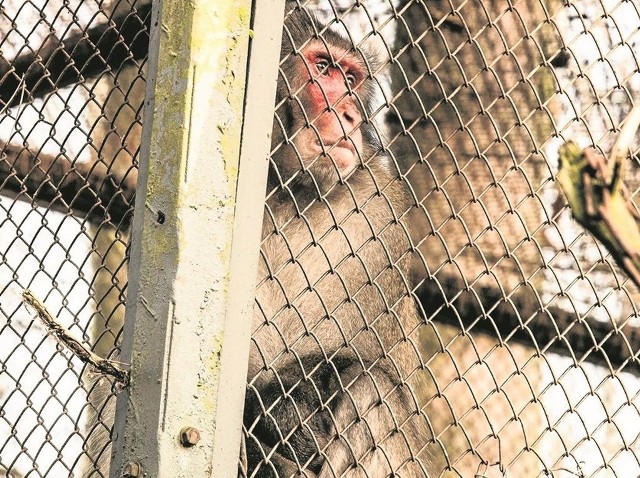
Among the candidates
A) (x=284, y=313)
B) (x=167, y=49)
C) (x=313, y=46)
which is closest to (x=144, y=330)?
(x=167, y=49)

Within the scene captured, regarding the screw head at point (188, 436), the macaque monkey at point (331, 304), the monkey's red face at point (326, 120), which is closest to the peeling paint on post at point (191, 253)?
the screw head at point (188, 436)

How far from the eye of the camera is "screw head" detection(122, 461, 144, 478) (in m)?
1.78

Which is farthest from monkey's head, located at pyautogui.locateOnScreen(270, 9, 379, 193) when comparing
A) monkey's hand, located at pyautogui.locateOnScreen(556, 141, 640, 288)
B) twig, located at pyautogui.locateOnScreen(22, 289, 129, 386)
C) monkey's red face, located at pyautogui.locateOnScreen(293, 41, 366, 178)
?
monkey's hand, located at pyautogui.locateOnScreen(556, 141, 640, 288)

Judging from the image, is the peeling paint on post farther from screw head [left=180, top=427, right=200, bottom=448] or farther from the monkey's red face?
the monkey's red face

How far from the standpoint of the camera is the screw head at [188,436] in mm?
1776

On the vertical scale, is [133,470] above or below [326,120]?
below

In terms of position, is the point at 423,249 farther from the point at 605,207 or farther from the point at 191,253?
the point at 605,207

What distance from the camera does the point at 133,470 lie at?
1783mm

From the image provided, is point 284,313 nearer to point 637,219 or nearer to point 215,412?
point 215,412

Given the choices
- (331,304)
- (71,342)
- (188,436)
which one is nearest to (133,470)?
(188,436)

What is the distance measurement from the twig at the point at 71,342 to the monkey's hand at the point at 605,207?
1.03 meters

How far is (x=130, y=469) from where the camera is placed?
1.78m

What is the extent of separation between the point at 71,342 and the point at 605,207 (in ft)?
3.63

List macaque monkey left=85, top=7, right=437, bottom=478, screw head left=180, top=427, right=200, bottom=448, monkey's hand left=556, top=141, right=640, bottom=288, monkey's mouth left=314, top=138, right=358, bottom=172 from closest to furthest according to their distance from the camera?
monkey's hand left=556, top=141, right=640, bottom=288
screw head left=180, top=427, right=200, bottom=448
macaque monkey left=85, top=7, right=437, bottom=478
monkey's mouth left=314, top=138, right=358, bottom=172
